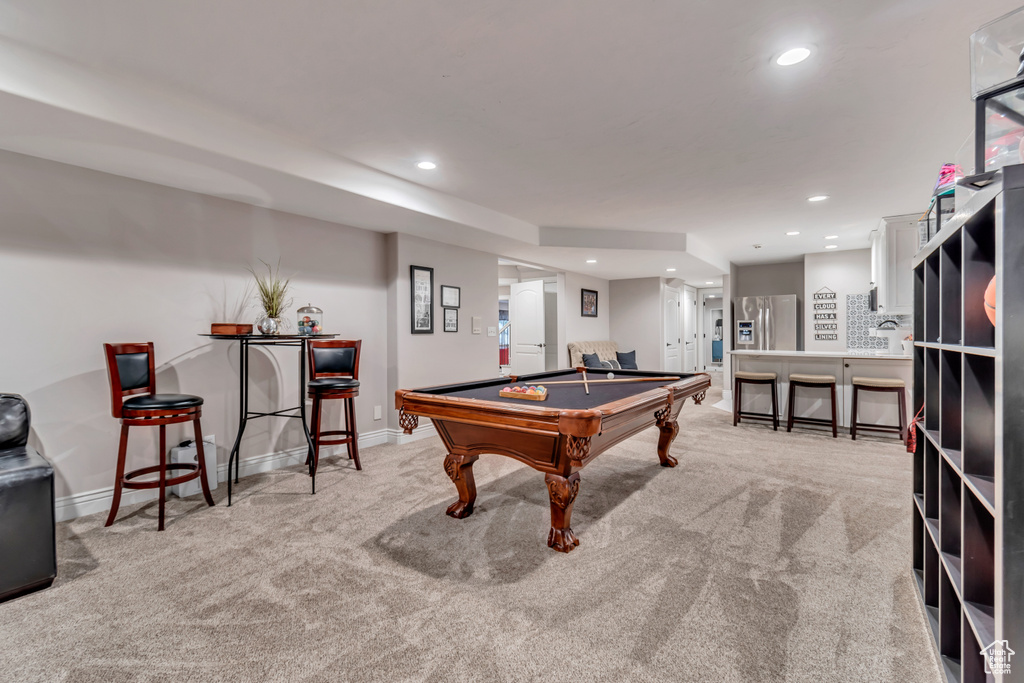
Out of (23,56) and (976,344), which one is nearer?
(976,344)

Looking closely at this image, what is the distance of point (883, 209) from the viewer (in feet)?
15.4

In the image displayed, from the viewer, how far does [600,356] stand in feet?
26.2

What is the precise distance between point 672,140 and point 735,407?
372cm

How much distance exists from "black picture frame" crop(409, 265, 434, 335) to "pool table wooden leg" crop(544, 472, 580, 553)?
288cm

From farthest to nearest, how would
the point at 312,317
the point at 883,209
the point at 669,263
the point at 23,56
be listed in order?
1. the point at 669,263
2. the point at 883,209
3. the point at 312,317
4. the point at 23,56

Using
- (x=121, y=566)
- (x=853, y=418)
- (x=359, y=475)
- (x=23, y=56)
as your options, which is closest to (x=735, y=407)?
(x=853, y=418)

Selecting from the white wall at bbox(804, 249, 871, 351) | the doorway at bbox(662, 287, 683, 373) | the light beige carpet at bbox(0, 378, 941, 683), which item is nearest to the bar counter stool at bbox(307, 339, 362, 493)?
the light beige carpet at bbox(0, 378, 941, 683)

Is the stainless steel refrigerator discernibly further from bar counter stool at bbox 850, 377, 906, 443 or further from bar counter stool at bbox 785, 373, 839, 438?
bar counter stool at bbox 850, 377, 906, 443

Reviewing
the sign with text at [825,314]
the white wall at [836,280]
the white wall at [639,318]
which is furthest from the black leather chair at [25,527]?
the sign with text at [825,314]

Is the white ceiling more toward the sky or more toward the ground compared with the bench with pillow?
more toward the sky

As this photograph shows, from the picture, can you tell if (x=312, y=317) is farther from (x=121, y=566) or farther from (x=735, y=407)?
(x=735, y=407)

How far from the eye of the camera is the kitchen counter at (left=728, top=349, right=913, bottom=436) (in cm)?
483

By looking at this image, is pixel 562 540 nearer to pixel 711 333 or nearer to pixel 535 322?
pixel 535 322

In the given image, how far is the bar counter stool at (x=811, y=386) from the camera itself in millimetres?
4852
